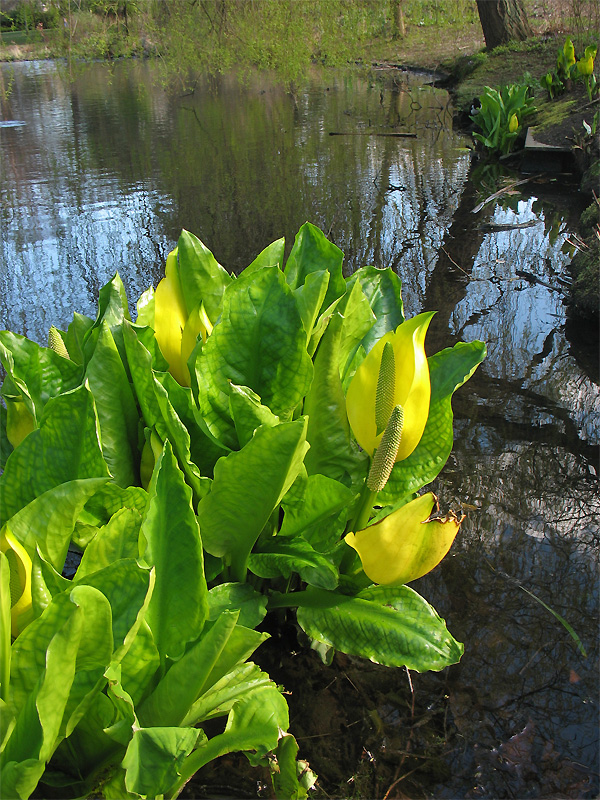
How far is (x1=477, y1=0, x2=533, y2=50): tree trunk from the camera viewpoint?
11.5 meters

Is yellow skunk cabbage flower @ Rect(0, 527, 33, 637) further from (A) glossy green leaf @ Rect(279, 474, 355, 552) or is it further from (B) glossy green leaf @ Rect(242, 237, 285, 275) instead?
(B) glossy green leaf @ Rect(242, 237, 285, 275)

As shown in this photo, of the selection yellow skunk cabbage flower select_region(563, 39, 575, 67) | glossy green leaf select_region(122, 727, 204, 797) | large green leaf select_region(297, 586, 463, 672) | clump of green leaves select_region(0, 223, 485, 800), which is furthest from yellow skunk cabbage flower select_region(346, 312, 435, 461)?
yellow skunk cabbage flower select_region(563, 39, 575, 67)

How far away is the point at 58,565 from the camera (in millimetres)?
920

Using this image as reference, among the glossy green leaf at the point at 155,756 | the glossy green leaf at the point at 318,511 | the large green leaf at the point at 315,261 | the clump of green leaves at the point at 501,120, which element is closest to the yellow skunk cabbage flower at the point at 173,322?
the large green leaf at the point at 315,261

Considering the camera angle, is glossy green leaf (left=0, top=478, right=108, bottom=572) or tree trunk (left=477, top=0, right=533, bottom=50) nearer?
glossy green leaf (left=0, top=478, right=108, bottom=572)

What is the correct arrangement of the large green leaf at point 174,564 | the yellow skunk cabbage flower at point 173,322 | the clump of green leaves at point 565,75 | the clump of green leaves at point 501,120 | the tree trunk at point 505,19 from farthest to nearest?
the tree trunk at point 505,19 → the clump of green leaves at point 565,75 → the clump of green leaves at point 501,120 → the yellow skunk cabbage flower at point 173,322 → the large green leaf at point 174,564

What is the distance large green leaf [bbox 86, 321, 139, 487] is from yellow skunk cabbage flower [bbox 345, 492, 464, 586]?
0.42m

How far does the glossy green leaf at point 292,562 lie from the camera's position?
102 cm

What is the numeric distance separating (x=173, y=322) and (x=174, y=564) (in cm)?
57

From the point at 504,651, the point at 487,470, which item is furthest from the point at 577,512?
the point at 504,651

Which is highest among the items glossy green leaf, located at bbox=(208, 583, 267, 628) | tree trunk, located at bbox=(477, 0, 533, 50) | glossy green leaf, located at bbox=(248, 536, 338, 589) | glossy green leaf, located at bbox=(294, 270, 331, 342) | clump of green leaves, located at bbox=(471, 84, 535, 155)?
tree trunk, located at bbox=(477, 0, 533, 50)

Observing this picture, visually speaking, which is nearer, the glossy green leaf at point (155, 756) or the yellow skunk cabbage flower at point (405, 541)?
the glossy green leaf at point (155, 756)

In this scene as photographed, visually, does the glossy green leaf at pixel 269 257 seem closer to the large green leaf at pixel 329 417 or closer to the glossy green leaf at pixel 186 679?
the large green leaf at pixel 329 417

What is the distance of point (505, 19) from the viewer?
11570mm
